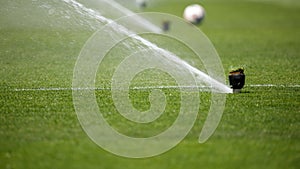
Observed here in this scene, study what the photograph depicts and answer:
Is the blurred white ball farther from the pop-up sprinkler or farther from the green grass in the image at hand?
the pop-up sprinkler

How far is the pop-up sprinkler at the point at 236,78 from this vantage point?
375 inches

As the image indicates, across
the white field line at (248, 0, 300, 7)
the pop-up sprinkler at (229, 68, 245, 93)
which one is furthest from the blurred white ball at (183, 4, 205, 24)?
the pop-up sprinkler at (229, 68, 245, 93)

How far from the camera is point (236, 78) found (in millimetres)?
9523

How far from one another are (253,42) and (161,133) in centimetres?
1197

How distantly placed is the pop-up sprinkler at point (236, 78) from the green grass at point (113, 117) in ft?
0.49

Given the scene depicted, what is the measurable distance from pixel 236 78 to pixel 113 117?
2463 millimetres

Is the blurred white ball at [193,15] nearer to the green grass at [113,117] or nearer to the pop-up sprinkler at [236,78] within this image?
the green grass at [113,117]

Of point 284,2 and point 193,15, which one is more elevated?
point 284,2

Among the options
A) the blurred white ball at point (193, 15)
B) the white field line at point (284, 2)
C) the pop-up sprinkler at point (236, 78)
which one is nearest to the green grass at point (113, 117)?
the pop-up sprinkler at point (236, 78)

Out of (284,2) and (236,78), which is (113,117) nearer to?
(236,78)

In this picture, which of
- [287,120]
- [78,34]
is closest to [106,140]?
[287,120]

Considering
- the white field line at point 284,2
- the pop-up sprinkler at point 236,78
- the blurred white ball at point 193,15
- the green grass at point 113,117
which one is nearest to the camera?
the green grass at point 113,117

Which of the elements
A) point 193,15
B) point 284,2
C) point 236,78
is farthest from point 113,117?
point 284,2

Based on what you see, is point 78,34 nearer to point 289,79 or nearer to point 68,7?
point 68,7
